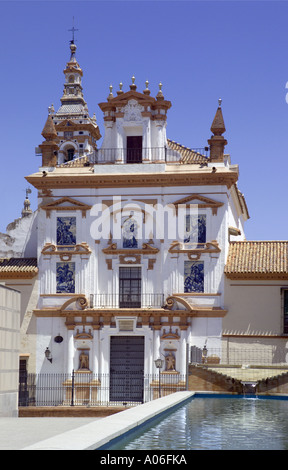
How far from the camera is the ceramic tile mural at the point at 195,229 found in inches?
1399

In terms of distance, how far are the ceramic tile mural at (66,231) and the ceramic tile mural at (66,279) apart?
102 cm

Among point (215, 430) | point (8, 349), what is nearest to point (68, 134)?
point (8, 349)

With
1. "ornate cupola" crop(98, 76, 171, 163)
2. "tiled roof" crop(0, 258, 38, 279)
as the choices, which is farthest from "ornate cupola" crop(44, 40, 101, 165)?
"tiled roof" crop(0, 258, 38, 279)

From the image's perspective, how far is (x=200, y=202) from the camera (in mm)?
35562

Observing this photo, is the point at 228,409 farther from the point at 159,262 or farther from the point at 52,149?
the point at 52,149

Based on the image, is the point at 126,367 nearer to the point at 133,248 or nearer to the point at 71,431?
the point at 133,248

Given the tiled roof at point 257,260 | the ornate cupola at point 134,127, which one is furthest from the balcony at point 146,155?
the tiled roof at point 257,260

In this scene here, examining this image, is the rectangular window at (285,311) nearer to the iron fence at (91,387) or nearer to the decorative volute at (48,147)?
the iron fence at (91,387)

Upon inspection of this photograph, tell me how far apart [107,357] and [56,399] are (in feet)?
9.44

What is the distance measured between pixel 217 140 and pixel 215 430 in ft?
69.8

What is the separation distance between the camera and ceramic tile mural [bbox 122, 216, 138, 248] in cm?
3600
